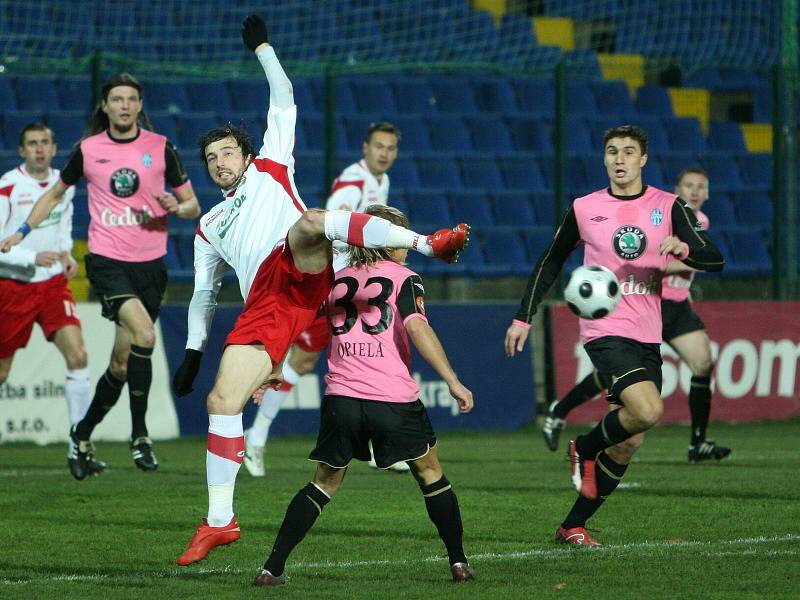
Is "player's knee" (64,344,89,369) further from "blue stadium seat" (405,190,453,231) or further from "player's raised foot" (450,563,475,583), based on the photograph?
"blue stadium seat" (405,190,453,231)

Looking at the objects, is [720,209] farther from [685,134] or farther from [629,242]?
[629,242]

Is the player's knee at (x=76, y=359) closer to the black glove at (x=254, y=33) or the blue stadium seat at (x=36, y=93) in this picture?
the black glove at (x=254, y=33)

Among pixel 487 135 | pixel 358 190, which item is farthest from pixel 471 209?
pixel 358 190

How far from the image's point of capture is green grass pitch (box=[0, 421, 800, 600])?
6.02m

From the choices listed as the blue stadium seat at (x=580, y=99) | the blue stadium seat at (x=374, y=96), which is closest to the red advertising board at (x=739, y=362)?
the blue stadium seat at (x=374, y=96)

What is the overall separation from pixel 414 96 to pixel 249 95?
7.56 feet

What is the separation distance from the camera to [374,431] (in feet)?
20.0

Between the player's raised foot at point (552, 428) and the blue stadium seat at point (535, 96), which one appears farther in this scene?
the blue stadium seat at point (535, 96)

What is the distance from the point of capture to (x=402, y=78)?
63.1 feet

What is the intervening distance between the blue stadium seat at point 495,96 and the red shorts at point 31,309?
9206mm

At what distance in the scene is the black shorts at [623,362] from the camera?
7473 mm

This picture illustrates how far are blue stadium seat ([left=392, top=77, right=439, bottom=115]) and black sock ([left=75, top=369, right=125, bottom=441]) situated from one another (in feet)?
30.1

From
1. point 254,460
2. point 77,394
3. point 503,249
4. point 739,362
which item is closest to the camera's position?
point 254,460

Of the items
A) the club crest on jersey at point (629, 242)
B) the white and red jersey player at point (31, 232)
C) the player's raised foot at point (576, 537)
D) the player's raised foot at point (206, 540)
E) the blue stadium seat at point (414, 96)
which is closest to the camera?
the player's raised foot at point (206, 540)
